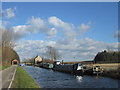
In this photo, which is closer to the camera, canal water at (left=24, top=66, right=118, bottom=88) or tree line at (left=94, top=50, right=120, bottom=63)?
canal water at (left=24, top=66, right=118, bottom=88)

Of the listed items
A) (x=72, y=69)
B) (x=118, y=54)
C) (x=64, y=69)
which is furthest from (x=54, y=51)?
(x=72, y=69)

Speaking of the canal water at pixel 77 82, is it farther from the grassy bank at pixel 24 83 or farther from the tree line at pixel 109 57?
the tree line at pixel 109 57

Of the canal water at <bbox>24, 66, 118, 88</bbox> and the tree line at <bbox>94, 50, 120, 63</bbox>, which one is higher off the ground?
the tree line at <bbox>94, 50, 120, 63</bbox>

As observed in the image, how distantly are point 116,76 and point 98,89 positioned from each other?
1115 centimetres

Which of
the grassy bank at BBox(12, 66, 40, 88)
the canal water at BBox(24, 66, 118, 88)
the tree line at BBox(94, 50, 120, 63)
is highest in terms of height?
the tree line at BBox(94, 50, 120, 63)

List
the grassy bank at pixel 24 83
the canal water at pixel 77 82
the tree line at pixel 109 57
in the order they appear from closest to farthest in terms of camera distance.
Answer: the grassy bank at pixel 24 83
the canal water at pixel 77 82
the tree line at pixel 109 57

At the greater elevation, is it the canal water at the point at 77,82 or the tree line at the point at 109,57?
the tree line at the point at 109,57

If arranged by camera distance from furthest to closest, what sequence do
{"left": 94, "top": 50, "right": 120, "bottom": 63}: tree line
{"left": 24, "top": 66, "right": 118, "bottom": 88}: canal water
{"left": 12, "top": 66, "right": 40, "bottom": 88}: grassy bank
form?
{"left": 94, "top": 50, "right": 120, "bottom": 63}: tree line < {"left": 24, "top": 66, "right": 118, "bottom": 88}: canal water < {"left": 12, "top": 66, "right": 40, "bottom": 88}: grassy bank

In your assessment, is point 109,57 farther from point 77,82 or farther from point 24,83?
point 24,83

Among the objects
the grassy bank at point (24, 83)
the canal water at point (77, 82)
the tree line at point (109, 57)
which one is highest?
the tree line at point (109, 57)

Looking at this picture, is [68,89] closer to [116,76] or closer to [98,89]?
[98,89]

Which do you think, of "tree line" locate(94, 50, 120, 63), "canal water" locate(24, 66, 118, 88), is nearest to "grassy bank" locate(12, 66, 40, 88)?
"canal water" locate(24, 66, 118, 88)

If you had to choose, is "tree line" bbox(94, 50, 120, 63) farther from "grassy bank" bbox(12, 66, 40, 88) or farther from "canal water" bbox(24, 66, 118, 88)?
"grassy bank" bbox(12, 66, 40, 88)

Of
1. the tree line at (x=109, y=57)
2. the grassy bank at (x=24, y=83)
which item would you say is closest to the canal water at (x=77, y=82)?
the grassy bank at (x=24, y=83)
